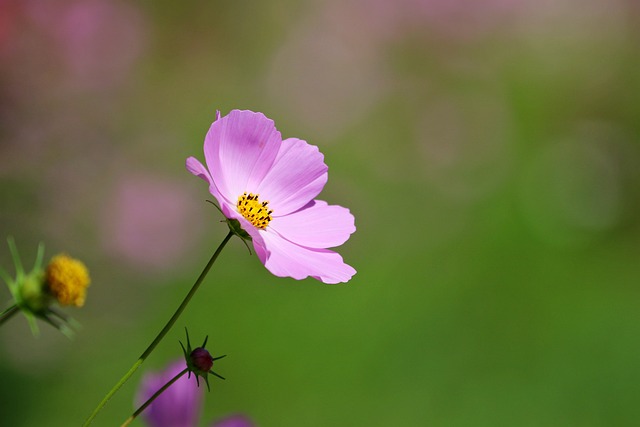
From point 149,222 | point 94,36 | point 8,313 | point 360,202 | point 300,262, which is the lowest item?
point 8,313

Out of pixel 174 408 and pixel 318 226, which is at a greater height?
pixel 318 226

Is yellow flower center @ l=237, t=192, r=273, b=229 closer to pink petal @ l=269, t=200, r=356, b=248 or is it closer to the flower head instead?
pink petal @ l=269, t=200, r=356, b=248

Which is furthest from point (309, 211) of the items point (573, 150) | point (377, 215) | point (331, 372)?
point (573, 150)

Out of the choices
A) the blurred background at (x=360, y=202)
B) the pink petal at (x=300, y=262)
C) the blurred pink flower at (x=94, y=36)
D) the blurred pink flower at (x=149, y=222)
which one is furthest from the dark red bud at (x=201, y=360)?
the blurred pink flower at (x=94, y=36)

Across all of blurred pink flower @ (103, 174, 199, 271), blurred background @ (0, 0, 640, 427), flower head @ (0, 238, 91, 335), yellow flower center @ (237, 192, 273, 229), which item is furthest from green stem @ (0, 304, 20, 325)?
blurred pink flower @ (103, 174, 199, 271)

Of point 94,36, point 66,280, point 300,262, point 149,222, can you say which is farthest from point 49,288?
point 94,36

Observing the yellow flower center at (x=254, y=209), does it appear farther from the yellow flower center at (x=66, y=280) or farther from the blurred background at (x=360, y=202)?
the blurred background at (x=360, y=202)

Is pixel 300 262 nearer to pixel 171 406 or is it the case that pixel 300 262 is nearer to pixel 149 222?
pixel 171 406
